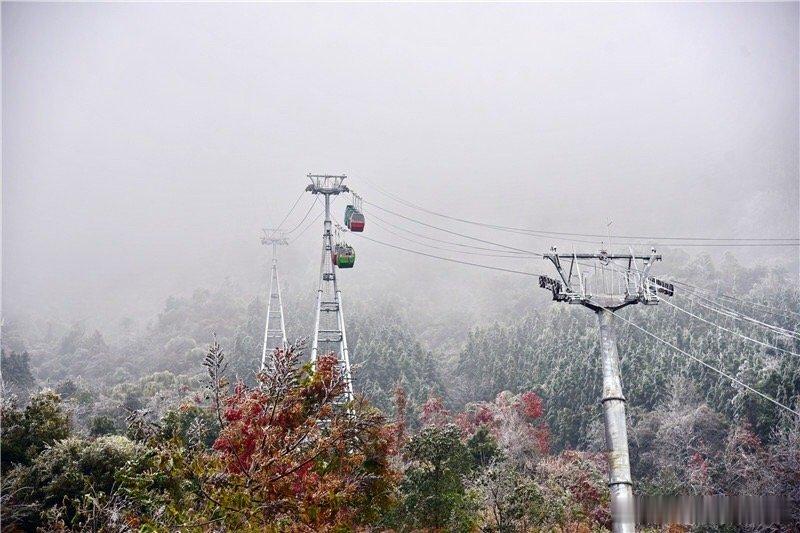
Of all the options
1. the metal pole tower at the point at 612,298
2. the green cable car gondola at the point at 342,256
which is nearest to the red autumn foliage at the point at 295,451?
the metal pole tower at the point at 612,298

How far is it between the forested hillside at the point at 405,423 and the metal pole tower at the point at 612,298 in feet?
12.8

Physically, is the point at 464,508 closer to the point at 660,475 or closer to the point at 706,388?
the point at 660,475

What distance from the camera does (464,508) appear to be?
18.0 metres

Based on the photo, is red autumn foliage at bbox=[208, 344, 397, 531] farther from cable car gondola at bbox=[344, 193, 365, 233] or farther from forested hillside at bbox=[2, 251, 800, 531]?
cable car gondola at bbox=[344, 193, 365, 233]

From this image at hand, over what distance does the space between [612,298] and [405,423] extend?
77.3 ft

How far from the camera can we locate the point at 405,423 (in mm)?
34375

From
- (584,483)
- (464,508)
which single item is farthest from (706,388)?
(464,508)

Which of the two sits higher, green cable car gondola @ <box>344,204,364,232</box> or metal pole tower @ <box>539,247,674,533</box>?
green cable car gondola @ <box>344,204,364,232</box>

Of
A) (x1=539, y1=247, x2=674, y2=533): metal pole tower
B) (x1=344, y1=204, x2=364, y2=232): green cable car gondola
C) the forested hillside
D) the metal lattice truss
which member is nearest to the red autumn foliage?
the forested hillside

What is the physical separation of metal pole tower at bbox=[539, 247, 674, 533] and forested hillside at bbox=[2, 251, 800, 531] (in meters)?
3.90

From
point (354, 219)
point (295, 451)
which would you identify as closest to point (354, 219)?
point (354, 219)

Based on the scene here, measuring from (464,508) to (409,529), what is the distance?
1691 millimetres

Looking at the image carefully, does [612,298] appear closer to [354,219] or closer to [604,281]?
[604,281]

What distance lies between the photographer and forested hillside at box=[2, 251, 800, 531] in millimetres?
7359
